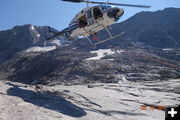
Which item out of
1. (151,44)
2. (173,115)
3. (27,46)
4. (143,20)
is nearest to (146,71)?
(173,115)

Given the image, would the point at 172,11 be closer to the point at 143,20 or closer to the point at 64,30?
the point at 143,20

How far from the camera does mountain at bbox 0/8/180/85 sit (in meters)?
35.4

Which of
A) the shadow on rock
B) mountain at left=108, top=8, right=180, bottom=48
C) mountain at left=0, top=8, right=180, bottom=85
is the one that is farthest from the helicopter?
mountain at left=108, top=8, right=180, bottom=48

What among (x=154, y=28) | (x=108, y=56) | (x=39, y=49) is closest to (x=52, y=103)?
(x=108, y=56)

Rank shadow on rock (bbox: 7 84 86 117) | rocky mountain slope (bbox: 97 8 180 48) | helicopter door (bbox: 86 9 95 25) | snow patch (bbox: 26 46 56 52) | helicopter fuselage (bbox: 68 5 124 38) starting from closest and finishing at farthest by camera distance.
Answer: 1. shadow on rock (bbox: 7 84 86 117)
2. helicopter fuselage (bbox: 68 5 124 38)
3. helicopter door (bbox: 86 9 95 25)
4. rocky mountain slope (bbox: 97 8 180 48)
5. snow patch (bbox: 26 46 56 52)

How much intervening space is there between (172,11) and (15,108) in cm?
13080

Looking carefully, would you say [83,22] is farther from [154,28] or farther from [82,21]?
[154,28]

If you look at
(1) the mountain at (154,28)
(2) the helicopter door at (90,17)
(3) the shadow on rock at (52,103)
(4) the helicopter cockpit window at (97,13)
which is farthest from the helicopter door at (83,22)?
(1) the mountain at (154,28)

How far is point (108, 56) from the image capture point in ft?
171

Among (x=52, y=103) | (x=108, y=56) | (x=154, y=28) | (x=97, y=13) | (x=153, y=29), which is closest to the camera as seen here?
(x=52, y=103)

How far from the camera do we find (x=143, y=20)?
362ft

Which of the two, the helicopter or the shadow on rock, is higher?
the helicopter

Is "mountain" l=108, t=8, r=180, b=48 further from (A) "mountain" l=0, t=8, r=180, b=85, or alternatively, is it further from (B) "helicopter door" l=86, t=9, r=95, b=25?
(B) "helicopter door" l=86, t=9, r=95, b=25

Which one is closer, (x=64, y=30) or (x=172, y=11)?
(x=64, y=30)
